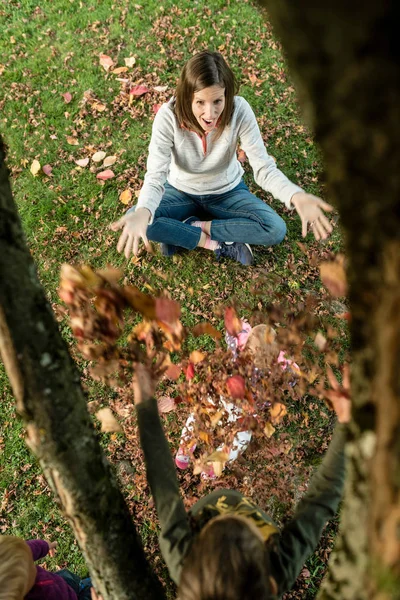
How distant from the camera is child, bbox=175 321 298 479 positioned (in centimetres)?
260

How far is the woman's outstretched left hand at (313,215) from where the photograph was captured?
241cm

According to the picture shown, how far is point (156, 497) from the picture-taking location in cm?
150

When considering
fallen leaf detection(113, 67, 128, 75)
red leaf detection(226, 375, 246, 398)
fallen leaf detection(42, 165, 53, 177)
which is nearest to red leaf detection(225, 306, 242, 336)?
red leaf detection(226, 375, 246, 398)

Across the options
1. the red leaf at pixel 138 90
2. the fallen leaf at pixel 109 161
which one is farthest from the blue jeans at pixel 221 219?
the red leaf at pixel 138 90

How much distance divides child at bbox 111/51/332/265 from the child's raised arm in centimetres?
101

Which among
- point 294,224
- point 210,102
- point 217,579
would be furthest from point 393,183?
point 294,224

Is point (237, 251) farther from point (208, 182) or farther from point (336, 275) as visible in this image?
point (336, 275)

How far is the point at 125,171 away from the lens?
13.3 ft

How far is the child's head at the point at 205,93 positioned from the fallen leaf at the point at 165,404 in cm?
176

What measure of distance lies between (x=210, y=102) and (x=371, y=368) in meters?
2.28

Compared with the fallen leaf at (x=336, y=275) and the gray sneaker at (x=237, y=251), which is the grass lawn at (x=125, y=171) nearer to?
the gray sneaker at (x=237, y=251)

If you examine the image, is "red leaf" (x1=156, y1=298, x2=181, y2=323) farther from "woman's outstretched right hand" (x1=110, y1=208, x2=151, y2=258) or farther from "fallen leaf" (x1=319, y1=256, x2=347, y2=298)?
"woman's outstretched right hand" (x1=110, y1=208, x2=151, y2=258)

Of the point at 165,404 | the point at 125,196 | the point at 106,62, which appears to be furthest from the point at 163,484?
the point at 106,62

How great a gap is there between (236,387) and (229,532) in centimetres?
126
